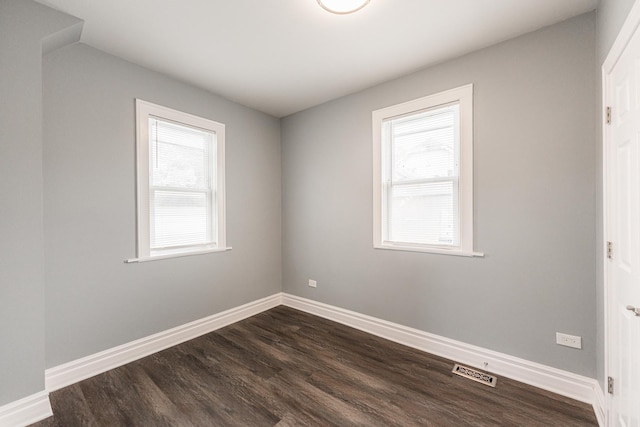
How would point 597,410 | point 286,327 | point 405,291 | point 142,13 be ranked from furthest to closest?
point 286,327 < point 405,291 < point 142,13 < point 597,410

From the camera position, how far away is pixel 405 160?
2.79 m

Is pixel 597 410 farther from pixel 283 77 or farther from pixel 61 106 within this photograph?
pixel 61 106

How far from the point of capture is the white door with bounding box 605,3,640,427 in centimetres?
118

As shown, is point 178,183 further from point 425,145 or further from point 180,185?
point 425,145

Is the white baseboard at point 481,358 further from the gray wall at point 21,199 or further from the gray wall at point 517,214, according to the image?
the gray wall at point 21,199

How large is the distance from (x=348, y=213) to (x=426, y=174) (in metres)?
0.98

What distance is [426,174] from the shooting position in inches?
104

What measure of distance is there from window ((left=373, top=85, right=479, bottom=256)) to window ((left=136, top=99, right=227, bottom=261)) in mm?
1869

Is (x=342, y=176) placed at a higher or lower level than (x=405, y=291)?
higher

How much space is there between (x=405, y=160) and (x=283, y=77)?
5.03 ft

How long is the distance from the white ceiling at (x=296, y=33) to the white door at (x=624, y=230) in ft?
2.82

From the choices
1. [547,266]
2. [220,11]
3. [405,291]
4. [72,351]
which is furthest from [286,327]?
[220,11]

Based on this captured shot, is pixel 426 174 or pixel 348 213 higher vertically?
pixel 426 174

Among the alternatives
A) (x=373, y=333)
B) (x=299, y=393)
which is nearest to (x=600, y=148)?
(x=373, y=333)
